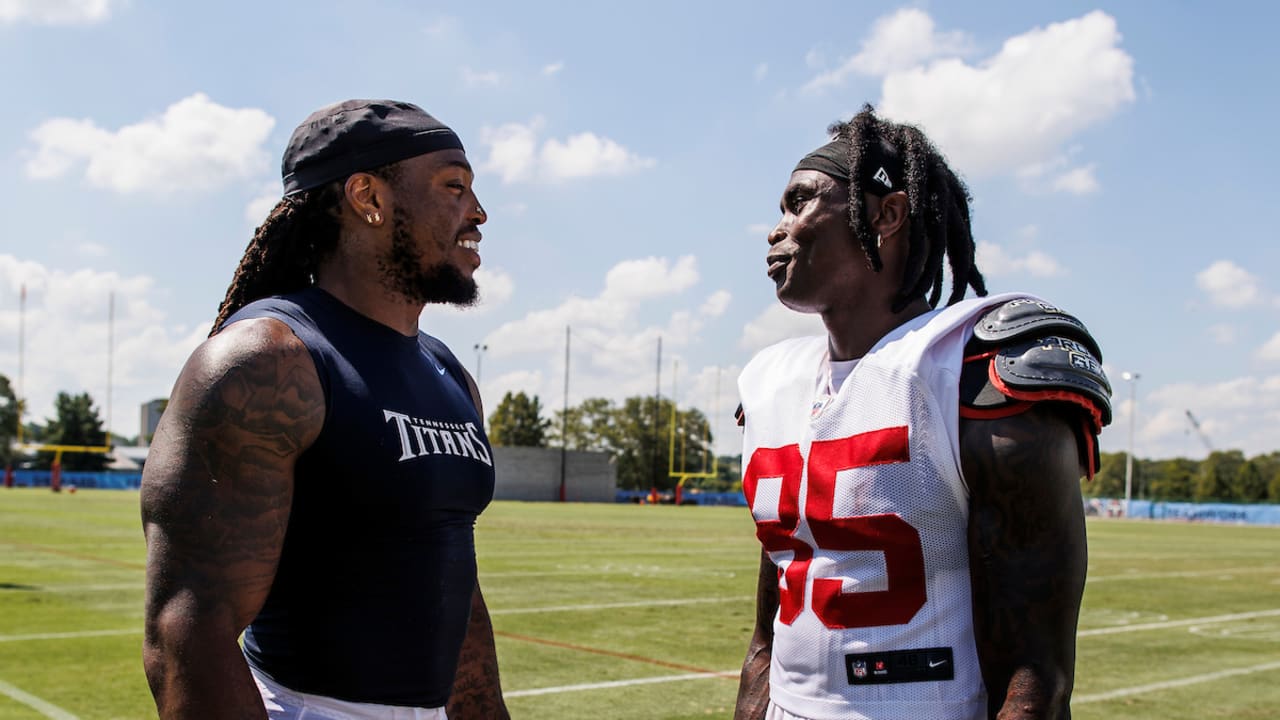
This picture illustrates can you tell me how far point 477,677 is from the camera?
8.43 ft

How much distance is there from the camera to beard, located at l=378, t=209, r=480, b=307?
2371mm

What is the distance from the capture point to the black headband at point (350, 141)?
2.31 meters

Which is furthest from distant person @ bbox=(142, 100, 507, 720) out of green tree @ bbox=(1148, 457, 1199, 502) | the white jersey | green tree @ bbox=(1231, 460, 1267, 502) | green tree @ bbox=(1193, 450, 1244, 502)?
green tree @ bbox=(1148, 457, 1199, 502)

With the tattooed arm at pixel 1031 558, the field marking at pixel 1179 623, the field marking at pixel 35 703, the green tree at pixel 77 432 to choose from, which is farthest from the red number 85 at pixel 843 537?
the green tree at pixel 77 432

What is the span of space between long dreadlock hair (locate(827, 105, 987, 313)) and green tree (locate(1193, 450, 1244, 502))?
98448 millimetres

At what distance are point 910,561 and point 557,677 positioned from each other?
18.0 ft

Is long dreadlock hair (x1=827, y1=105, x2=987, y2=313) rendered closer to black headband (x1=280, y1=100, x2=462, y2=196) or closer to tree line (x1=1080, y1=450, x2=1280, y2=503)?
black headband (x1=280, y1=100, x2=462, y2=196)

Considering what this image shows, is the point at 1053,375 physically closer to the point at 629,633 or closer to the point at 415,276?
the point at 415,276

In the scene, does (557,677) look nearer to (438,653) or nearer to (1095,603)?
(438,653)

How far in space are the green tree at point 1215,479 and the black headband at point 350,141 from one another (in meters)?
99.4

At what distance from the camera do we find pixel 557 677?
7.33m

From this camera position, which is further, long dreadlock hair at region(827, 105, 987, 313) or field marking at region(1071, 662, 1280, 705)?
field marking at region(1071, 662, 1280, 705)

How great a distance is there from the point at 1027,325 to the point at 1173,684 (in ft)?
22.2

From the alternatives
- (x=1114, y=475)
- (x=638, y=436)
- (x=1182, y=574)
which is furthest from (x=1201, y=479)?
(x=1182, y=574)
